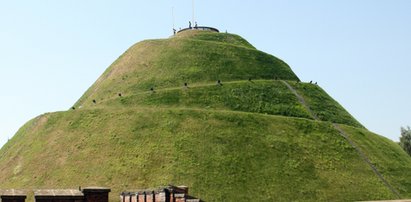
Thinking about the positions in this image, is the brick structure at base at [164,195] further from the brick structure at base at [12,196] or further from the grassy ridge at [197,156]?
the grassy ridge at [197,156]

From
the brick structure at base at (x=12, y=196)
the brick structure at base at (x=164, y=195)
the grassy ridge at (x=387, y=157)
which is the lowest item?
the grassy ridge at (x=387, y=157)

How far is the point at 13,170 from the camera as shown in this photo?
63375mm

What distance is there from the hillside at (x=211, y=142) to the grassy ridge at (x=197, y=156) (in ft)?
0.49

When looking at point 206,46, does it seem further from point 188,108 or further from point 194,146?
point 194,146

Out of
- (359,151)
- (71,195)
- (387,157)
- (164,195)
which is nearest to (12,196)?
(71,195)

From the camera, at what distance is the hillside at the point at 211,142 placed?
57000 mm

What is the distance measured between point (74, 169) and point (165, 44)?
44.0 meters

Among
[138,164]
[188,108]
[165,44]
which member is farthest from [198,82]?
[138,164]

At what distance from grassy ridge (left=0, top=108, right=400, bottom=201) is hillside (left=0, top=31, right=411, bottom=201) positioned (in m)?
0.15

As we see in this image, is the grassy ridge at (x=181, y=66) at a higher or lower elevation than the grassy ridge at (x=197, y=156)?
higher

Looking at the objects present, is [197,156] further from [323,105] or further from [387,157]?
[323,105]

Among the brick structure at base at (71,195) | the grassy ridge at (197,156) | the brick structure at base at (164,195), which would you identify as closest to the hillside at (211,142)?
the grassy ridge at (197,156)

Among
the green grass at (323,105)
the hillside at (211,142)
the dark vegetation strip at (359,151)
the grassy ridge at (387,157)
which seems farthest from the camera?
the green grass at (323,105)

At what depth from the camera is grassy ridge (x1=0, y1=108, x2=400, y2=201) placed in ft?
184
